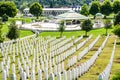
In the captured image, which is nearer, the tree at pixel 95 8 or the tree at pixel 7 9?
the tree at pixel 7 9

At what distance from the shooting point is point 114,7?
326 feet

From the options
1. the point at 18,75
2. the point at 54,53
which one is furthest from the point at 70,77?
the point at 54,53

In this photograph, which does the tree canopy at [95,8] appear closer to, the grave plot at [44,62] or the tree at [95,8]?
the tree at [95,8]

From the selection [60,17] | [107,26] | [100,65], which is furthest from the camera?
[60,17]

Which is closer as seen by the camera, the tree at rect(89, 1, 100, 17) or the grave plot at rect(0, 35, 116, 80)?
the grave plot at rect(0, 35, 116, 80)

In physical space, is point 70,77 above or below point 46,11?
above

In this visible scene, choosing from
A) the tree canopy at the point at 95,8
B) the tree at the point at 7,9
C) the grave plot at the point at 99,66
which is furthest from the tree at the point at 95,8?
the grave plot at the point at 99,66

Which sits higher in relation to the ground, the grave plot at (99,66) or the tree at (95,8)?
the grave plot at (99,66)

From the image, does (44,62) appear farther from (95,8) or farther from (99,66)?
(95,8)

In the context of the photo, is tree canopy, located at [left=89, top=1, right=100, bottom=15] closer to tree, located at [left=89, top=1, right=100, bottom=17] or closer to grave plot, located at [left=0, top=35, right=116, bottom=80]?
tree, located at [left=89, top=1, right=100, bottom=17]

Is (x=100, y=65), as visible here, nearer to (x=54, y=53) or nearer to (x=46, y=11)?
(x=54, y=53)

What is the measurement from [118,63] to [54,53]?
7819mm

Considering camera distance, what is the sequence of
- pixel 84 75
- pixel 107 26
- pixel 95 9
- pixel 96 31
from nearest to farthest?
pixel 84 75, pixel 107 26, pixel 96 31, pixel 95 9

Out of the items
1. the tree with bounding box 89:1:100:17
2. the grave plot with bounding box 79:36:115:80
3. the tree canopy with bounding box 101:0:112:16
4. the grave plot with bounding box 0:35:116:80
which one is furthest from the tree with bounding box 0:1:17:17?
the grave plot with bounding box 79:36:115:80
